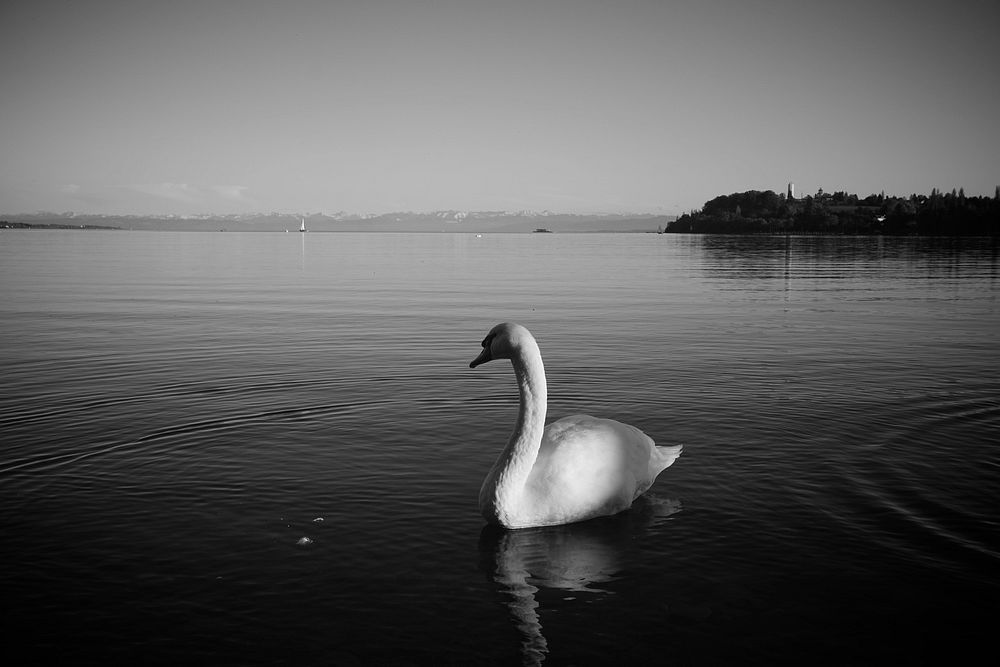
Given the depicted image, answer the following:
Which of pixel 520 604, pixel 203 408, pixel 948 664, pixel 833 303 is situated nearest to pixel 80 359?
pixel 203 408

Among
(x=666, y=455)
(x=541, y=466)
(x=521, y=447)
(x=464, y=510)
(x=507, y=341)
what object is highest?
(x=507, y=341)

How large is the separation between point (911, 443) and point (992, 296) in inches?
1118

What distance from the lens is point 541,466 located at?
8.66 m

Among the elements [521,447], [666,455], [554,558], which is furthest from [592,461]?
[666,455]

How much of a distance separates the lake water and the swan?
26 centimetres

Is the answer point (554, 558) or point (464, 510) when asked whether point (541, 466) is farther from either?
point (464, 510)

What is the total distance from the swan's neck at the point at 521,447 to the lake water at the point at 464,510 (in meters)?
0.40

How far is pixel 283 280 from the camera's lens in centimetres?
4719

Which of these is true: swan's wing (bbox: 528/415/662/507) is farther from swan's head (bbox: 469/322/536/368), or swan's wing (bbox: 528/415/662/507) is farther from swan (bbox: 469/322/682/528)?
swan's head (bbox: 469/322/536/368)

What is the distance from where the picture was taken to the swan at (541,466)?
8469 millimetres

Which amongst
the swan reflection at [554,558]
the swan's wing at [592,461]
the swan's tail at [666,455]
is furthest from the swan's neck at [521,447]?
the swan's tail at [666,455]

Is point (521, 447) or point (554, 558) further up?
point (521, 447)

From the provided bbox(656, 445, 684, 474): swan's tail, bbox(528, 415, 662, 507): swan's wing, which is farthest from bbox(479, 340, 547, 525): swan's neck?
bbox(656, 445, 684, 474): swan's tail

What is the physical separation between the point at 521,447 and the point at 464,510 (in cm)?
131
